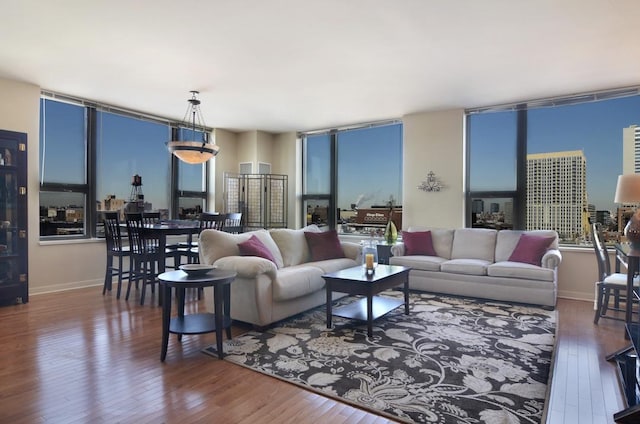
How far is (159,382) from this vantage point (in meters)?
2.45

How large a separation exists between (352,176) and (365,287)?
4027 millimetres

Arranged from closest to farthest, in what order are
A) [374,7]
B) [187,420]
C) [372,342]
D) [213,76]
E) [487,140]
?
[187,420] < [374,7] < [372,342] < [213,76] < [487,140]

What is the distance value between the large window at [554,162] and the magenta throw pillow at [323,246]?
7.79ft

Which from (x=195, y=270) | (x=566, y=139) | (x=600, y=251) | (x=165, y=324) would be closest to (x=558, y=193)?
(x=566, y=139)

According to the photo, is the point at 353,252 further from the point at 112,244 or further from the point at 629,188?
the point at 112,244

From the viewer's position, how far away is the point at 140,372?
2.59m

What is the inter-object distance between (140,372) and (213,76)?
3209mm

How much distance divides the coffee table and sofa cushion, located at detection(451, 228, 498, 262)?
171 centimetres

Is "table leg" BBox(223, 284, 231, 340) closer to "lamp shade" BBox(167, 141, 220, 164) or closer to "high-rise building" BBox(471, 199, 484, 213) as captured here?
"lamp shade" BBox(167, 141, 220, 164)

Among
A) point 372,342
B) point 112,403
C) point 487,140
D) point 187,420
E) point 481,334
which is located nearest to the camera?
point 187,420

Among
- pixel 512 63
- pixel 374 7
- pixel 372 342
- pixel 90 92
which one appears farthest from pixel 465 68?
pixel 90 92

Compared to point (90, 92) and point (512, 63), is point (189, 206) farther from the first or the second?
point (512, 63)

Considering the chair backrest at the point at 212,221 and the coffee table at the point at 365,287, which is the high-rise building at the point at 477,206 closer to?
the coffee table at the point at 365,287

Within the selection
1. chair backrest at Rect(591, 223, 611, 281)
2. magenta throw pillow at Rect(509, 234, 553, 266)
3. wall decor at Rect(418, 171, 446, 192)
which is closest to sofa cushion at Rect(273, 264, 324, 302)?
magenta throw pillow at Rect(509, 234, 553, 266)
